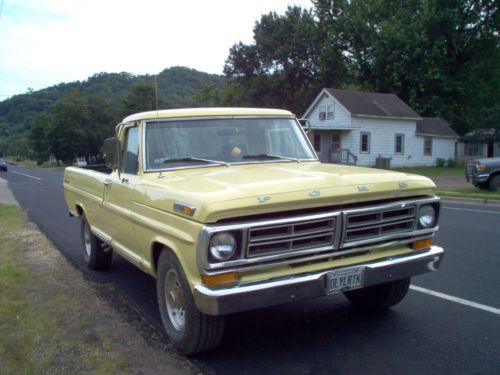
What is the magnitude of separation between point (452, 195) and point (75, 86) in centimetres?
7208

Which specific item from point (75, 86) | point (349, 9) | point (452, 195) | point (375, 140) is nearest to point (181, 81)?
point (349, 9)

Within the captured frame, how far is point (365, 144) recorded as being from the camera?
34781mm

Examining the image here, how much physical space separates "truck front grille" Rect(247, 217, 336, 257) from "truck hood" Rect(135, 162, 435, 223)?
0.44ft

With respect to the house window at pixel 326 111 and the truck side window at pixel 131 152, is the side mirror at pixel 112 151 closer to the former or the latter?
the truck side window at pixel 131 152

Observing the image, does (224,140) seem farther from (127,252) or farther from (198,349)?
(198,349)

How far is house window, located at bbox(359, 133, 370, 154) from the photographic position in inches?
1361

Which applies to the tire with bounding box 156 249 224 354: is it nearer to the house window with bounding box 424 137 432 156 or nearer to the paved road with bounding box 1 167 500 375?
the paved road with bounding box 1 167 500 375

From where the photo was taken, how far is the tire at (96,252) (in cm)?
683

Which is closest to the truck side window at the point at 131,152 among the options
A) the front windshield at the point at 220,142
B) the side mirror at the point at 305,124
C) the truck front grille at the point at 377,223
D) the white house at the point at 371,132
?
the front windshield at the point at 220,142

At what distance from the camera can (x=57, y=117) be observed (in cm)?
7262

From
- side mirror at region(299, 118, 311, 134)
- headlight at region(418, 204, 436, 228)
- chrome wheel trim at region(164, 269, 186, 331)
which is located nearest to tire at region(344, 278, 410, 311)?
headlight at region(418, 204, 436, 228)

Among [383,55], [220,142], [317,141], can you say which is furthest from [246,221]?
[383,55]

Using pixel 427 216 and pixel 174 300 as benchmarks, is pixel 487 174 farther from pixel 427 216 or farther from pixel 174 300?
pixel 174 300

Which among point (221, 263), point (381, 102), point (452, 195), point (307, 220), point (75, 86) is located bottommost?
point (452, 195)
